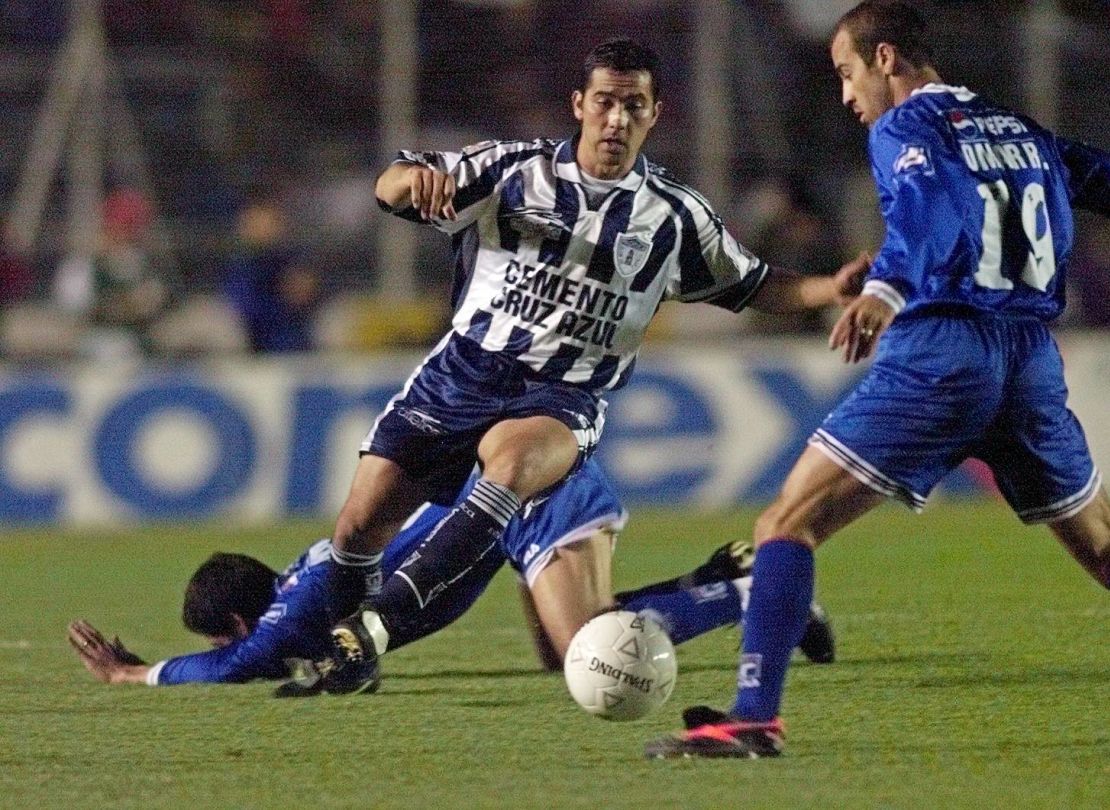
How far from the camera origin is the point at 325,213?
15109 mm

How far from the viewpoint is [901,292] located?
5305 mm

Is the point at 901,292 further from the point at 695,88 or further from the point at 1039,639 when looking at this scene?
the point at 695,88

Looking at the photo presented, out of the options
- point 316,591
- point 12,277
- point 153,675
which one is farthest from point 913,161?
point 12,277

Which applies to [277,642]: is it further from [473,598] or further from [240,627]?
[473,598]

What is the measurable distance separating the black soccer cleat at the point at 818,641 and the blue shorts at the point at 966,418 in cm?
175

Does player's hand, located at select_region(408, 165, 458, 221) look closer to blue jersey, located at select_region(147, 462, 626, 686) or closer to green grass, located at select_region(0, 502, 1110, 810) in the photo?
blue jersey, located at select_region(147, 462, 626, 686)

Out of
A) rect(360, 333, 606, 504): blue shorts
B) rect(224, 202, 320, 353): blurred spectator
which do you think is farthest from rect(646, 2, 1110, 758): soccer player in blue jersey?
rect(224, 202, 320, 353): blurred spectator

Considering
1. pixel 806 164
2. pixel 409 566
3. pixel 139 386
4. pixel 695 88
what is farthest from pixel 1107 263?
pixel 409 566

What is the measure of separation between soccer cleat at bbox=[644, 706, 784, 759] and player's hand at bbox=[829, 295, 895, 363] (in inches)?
36.5

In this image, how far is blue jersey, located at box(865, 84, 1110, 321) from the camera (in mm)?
5395

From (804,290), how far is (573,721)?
1622mm

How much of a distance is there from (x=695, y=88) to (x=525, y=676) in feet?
26.3

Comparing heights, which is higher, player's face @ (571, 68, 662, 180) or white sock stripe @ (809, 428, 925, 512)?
player's face @ (571, 68, 662, 180)

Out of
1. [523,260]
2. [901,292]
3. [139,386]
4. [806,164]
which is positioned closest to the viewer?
[901,292]
